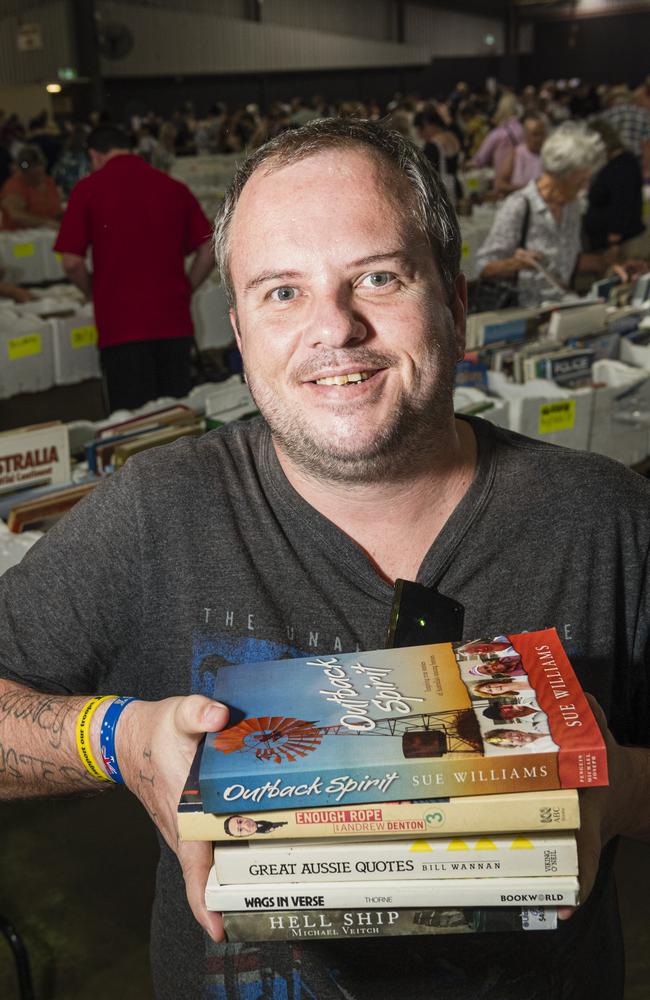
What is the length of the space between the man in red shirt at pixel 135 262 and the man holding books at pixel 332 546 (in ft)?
10.9

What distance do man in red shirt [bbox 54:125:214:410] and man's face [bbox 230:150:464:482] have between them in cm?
341

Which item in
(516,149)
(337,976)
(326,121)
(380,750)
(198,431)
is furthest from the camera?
(516,149)

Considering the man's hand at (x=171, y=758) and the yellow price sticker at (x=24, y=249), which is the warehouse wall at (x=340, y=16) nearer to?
the yellow price sticker at (x=24, y=249)

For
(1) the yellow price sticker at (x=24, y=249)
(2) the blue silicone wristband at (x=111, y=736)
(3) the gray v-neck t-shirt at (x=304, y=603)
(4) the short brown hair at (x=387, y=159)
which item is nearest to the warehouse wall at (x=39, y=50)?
(1) the yellow price sticker at (x=24, y=249)

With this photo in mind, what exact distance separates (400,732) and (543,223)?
12.5ft

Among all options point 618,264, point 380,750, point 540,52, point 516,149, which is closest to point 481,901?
point 380,750

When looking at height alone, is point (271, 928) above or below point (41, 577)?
below

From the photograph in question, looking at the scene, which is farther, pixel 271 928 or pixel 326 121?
pixel 326 121

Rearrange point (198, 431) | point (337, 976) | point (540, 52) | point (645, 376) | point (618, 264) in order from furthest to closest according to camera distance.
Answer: point (540, 52) → point (618, 264) → point (645, 376) → point (198, 431) → point (337, 976)

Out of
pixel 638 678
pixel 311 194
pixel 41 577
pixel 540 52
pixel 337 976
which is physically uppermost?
pixel 540 52

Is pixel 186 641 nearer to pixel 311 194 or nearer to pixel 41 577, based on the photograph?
pixel 41 577

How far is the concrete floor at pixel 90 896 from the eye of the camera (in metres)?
2.33

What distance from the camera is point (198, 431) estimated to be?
2807mm

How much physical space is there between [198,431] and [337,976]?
1937mm
